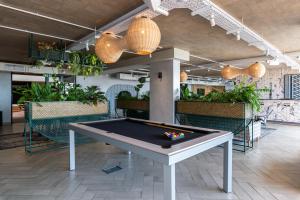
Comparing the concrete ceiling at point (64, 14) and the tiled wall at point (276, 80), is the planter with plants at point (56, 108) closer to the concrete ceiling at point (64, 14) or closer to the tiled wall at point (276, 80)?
the concrete ceiling at point (64, 14)

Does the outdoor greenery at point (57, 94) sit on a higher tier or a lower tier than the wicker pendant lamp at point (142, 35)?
lower

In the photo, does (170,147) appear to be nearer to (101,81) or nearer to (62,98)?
(62,98)

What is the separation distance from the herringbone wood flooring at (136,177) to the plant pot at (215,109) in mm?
922

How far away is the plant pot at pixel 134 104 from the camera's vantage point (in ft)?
22.7

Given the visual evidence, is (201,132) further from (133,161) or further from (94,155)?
(94,155)

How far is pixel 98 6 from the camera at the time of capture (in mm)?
3137

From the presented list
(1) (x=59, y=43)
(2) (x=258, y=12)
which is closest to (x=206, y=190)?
(2) (x=258, y=12)

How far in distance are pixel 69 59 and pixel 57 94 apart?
1.09m

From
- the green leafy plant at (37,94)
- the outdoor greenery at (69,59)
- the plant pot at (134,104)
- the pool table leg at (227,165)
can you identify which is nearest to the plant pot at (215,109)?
the plant pot at (134,104)

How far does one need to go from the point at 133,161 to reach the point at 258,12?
3654mm

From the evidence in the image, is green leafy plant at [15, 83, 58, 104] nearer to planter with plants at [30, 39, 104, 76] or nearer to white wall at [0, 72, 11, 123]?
planter with plants at [30, 39, 104, 76]

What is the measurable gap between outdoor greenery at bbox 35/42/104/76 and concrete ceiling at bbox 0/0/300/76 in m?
0.48

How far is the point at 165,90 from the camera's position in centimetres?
604

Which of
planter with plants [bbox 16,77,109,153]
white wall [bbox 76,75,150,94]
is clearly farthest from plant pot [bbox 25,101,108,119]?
white wall [bbox 76,75,150,94]
